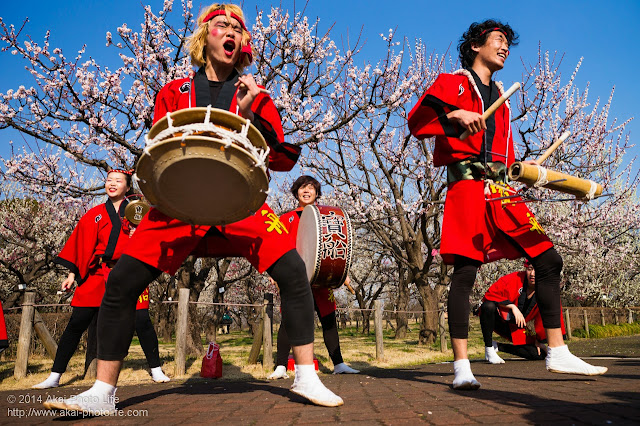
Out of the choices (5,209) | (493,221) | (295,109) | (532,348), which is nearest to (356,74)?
(295,109)

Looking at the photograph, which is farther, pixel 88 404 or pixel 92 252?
pixel 92 252

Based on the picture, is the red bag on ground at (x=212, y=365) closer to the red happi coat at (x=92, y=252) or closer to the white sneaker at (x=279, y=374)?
the white sneaker at (x=279, y=374)

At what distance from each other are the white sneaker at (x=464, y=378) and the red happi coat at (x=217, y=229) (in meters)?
1.31

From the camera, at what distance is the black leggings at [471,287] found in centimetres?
304

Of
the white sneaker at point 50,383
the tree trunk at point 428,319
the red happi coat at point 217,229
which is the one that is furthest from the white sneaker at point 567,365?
the tree trunk at point 428,319

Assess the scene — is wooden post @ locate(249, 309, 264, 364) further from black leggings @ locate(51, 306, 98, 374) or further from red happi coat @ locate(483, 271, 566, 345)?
red happi coat @ locate(483, 271, 566, 345)

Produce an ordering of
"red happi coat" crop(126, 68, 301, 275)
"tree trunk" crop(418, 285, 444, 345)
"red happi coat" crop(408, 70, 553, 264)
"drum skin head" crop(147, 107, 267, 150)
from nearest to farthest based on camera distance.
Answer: "drum skin head" crop(147, 107, 267, 150) < "red happi coat" crop(126, 68, 301, 275) < "red happi coat" crop(408, 70, 553, 264) < "tree trunk" crop(418, 285, 444, 345)

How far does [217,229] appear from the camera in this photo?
250 centimetres

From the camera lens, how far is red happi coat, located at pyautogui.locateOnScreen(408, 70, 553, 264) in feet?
9.95

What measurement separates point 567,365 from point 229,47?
118 inches

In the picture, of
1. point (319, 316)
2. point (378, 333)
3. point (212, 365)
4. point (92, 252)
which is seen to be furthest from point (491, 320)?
point (92, 252)

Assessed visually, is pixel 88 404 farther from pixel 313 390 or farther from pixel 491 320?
pixel 491 320

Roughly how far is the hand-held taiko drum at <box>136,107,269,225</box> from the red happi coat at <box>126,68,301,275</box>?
209mm

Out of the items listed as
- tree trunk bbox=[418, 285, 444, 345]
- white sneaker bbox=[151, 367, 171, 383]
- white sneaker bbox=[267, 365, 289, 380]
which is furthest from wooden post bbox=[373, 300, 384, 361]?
tree trunk bbox=[418, 285, 444, 345]
